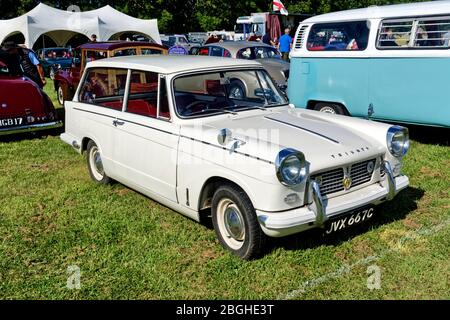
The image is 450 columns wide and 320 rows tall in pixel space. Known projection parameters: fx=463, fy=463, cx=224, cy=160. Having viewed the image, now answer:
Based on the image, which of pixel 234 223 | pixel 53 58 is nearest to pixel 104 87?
pixel 234 223

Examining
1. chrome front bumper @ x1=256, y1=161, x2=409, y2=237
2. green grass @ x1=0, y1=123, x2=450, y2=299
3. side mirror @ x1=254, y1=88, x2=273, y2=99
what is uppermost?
side mirror @ x1=254, y1=88, x2=273, y2=99

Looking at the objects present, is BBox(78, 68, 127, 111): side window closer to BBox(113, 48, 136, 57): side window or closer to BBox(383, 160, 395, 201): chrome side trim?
BBox(383, 160, 395, 201): chrome side trim

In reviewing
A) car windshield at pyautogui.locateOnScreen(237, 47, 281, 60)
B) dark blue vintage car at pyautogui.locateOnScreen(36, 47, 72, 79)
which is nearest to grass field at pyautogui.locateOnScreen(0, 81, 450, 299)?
car windshield at pyautogui.locateOnScreen(237, 47, 281, 60)

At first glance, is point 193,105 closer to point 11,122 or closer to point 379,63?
point 379,63

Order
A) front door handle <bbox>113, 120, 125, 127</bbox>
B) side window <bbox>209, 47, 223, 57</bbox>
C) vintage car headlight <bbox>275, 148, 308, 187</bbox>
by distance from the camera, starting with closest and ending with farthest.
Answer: vintage car headlight <bbox>275, 148, 308, 187</bbox> < front door handle <bbox>113, 120, 125, 127</bbox> < side window <bbox>209, 47, 223, 57</bbox>

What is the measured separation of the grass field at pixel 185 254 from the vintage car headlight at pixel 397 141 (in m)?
0.61

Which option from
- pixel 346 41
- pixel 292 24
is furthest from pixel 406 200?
pixel 292 24

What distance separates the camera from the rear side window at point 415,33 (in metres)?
6.63

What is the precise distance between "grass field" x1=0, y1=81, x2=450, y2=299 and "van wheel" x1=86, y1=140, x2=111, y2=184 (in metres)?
0.19

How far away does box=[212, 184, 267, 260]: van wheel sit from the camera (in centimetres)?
355

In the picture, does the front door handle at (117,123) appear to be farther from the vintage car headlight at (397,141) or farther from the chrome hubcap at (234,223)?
the vintage car headlight at (397,141)

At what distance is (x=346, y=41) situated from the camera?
7.71 meters

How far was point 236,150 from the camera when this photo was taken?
357cm
